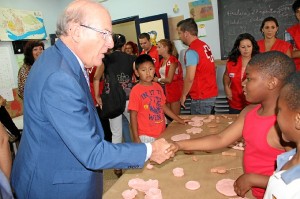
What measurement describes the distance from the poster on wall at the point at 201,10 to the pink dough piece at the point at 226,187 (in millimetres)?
4593

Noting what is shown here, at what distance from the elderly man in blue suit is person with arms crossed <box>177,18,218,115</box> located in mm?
2236

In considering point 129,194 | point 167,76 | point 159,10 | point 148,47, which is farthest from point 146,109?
point 159,10

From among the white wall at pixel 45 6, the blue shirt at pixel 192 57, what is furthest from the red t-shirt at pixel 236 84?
the white wall at pixel 45 6

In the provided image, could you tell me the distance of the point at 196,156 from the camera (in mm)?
1984

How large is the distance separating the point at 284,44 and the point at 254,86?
2.52 metres

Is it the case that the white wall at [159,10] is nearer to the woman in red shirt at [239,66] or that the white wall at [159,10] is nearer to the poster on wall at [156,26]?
the poster on wall at [156,26]

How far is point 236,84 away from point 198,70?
548mm

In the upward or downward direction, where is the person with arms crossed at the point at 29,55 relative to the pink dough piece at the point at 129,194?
upward

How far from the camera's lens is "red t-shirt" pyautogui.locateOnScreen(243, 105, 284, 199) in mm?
1450

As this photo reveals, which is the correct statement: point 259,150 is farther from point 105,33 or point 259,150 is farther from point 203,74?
point 203,74

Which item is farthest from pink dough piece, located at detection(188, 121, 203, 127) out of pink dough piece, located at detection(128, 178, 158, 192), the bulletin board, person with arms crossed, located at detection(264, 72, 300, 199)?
the bulletin board

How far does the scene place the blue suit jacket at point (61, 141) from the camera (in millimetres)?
1165

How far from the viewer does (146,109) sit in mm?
2744

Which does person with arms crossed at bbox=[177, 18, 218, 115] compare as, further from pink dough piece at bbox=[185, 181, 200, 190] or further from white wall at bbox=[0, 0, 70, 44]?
white wall at bbox=[0, 0, 70, 44]
